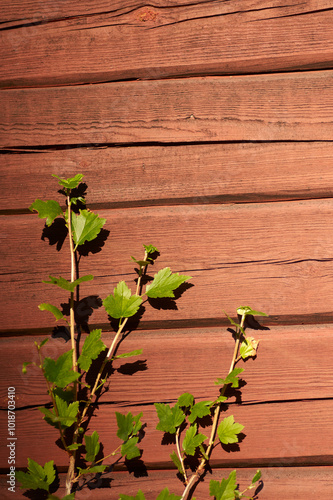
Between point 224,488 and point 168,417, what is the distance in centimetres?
18

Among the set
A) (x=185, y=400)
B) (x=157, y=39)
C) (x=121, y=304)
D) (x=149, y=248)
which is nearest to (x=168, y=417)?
(x=185, y=400)

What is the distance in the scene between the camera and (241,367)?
87 centimetres

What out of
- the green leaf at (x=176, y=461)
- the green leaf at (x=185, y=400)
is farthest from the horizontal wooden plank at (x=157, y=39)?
the green leaf at (x=176, y=461)

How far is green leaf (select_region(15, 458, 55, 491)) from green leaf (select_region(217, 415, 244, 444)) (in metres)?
0.37

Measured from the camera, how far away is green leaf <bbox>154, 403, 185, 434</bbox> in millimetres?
794

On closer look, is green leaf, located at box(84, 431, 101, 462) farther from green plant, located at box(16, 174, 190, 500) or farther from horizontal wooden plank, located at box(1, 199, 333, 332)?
horizontal wooden plank, located at box(1, 199, 333, 332)

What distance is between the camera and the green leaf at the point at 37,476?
2.55 feet

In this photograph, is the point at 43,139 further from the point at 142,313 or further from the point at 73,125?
the point at 142,313

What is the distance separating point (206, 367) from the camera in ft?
2.84

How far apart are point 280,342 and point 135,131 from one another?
61cm

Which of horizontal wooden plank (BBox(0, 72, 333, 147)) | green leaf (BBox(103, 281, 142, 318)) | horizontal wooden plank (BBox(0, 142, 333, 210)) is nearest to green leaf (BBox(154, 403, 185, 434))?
green leaf (BBox(103, 281, 142, 318))

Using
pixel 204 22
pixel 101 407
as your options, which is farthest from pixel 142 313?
pixel 204 22

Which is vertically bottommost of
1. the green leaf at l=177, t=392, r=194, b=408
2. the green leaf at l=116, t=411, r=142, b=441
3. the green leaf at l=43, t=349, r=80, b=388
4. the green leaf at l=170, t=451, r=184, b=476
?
the green leaf at l=170, t=451, r=184, b=476

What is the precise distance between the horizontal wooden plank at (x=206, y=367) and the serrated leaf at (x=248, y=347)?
0.02 metres
